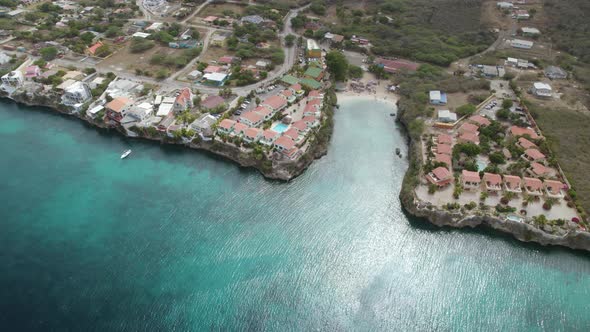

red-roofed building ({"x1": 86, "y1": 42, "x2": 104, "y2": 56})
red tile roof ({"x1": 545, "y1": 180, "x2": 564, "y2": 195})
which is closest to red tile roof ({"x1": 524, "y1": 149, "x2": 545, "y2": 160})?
red tile roof ({"x1": 545, "y1": 180, "x2": 564, "y2": 195})

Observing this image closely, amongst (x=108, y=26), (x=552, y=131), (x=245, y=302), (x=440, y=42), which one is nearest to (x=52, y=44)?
(x=108, y=26)

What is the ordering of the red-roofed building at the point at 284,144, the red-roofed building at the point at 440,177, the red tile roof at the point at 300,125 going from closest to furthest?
the red-roofed building at the point at 440,177
the red-roofed building at the point at 284,144
the red tile roof at the point at 300,125

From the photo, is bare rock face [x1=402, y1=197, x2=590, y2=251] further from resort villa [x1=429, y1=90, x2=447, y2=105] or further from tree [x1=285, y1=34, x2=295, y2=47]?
tree [x1=285, y1=34, x2=295, y2=47]

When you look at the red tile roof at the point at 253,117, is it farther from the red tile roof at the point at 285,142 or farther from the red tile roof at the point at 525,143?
the red tile roof at the point at 525,143

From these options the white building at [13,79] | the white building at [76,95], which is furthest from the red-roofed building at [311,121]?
the white building at [13,79]

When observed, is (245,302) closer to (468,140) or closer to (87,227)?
(87,227)

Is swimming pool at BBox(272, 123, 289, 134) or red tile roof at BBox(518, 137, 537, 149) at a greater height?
red tile roof at BBox(518, 137, 537, 149)
